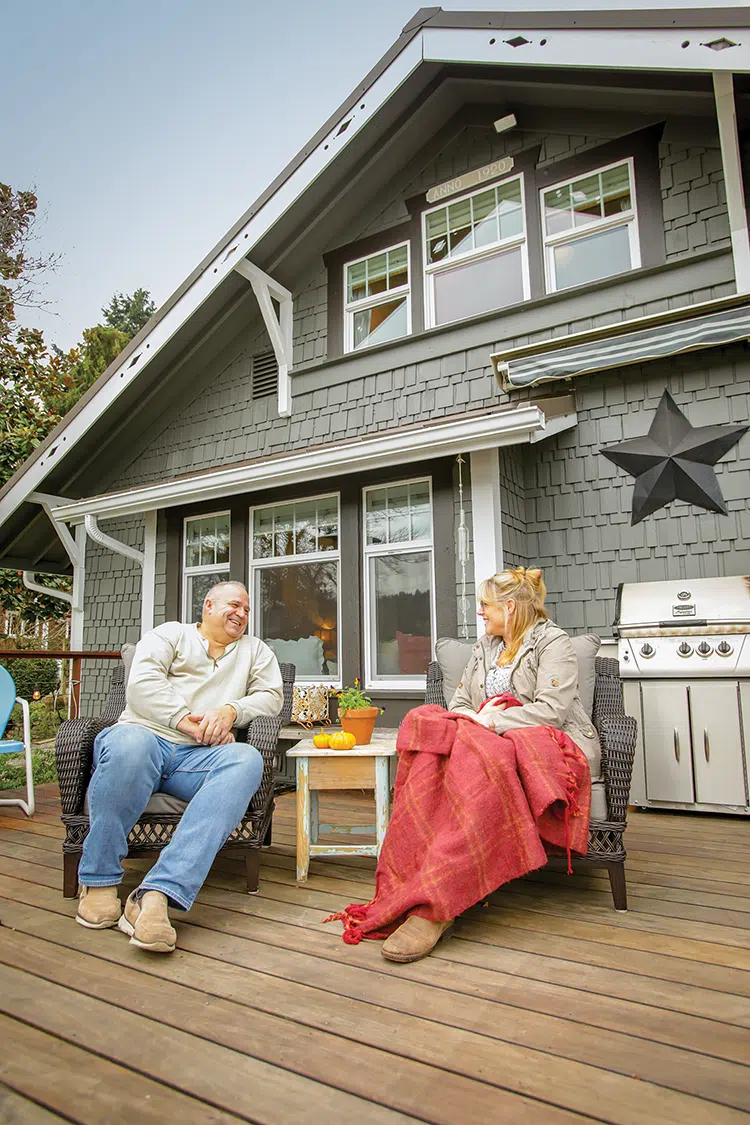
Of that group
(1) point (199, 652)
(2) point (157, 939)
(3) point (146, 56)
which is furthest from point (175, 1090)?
(3) point (146, 56)

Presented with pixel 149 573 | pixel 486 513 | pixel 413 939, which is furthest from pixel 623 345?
pixel 149 573

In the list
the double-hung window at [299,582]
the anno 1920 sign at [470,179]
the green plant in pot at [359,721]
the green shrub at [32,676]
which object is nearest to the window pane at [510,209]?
the anno 1920 sign at [470,179]

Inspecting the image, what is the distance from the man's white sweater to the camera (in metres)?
2.44

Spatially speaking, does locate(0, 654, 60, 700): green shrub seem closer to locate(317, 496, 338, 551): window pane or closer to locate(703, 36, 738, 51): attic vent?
locate(317, 496, 338, 551): window pane

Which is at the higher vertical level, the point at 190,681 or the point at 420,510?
the point at 420,510

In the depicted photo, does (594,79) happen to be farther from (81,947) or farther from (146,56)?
(146,56)

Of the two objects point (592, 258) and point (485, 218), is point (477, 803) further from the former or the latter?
point (485, 218)

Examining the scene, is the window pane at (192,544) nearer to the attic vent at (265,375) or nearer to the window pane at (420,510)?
the attic vent at (265,375)

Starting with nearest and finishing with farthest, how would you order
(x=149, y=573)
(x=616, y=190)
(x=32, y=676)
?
(x=616, y=190)
(x=149, y=573)
(x=32, y=676)

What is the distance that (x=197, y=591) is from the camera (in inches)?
225

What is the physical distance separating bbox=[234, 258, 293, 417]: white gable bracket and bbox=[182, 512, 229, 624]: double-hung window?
3.49 feet

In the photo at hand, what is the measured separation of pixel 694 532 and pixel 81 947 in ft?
12.0

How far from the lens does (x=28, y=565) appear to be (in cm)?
713

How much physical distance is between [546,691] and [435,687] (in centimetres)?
79
